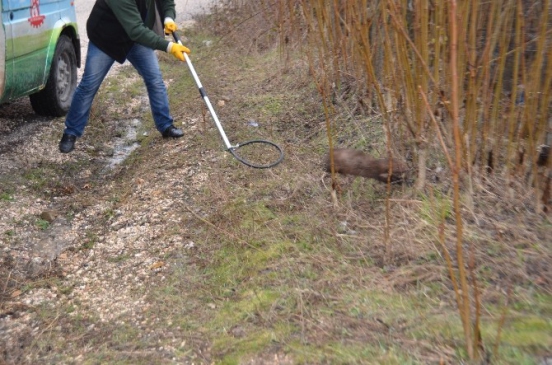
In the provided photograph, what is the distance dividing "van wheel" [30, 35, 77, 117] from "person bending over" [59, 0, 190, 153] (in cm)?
76

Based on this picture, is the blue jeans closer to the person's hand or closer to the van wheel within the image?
the person's hand

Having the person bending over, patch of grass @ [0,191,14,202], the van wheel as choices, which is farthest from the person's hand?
patch of grass @ [0,191,14,202]

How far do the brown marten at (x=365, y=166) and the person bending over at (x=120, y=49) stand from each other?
198cm

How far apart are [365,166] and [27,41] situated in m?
2.99

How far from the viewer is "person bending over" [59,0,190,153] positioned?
5.08 metres

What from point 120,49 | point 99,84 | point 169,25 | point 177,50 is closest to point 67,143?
point 99,84

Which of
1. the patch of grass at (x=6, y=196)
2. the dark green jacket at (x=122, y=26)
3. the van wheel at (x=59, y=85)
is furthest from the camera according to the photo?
the van wheel at (x=59, y=85)

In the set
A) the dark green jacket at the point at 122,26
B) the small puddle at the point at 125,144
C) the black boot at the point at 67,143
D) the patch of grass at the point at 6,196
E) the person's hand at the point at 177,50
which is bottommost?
the small puddle at the point at 125,144

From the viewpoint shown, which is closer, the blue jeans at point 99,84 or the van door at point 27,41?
the van door at point 27,41

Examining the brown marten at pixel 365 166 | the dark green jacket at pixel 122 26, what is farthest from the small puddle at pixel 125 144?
the brown marten at pixel 365 166

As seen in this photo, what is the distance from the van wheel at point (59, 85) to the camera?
604cm

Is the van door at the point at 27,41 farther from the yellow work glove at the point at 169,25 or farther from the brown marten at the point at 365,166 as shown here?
the brown marten at the point at 365,166

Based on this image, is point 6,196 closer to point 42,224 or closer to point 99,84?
point 42,224

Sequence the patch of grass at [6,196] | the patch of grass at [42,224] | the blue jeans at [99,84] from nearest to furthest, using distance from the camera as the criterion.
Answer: the patch of grass at [42,224] → the patch of grass at [6,196] → the blue jeans at [99,84]
